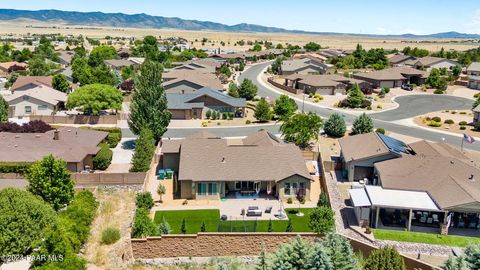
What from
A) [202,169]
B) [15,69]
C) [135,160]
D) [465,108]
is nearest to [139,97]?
[135,160]

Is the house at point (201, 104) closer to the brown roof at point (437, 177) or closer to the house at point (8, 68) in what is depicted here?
the brown roof at point (437, 177)

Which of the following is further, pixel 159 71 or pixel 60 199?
pixel 159 71

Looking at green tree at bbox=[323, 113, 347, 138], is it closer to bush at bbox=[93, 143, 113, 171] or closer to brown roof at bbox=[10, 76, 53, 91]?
bush at bbox=[93, 143, 113, 171]

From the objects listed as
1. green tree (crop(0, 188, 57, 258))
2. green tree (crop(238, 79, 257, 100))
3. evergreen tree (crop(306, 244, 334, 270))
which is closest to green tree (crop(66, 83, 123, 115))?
green tree (crop(238, 79, 257, 100))

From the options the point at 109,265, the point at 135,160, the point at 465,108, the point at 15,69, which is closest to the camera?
the point at 109,265

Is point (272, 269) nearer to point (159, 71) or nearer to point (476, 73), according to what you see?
point (159, 71)

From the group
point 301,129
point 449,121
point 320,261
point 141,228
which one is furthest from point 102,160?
point 449,121
